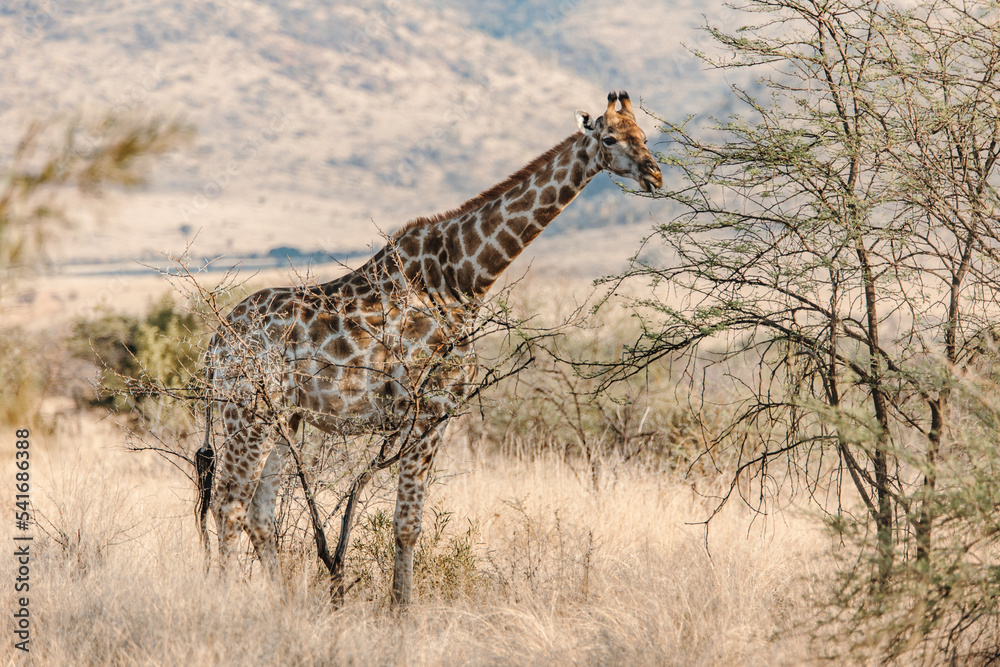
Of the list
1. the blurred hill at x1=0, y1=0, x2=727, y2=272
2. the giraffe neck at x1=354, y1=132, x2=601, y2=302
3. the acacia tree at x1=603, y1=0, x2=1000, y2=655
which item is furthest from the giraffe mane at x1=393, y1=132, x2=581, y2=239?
the blurred hill at x1=0, y1=0, x2=727, y2=272

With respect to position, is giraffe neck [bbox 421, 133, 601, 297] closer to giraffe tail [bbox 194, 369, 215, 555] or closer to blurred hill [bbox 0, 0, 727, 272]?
giraffe tail [bbox 194, 369, 215, 555]

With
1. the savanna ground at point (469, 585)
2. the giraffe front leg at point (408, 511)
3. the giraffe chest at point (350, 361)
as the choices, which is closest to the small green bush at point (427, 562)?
the savanna ground at point (469, 585)

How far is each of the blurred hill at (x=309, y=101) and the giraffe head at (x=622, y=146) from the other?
245ft

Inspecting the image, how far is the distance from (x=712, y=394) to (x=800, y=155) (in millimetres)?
7190

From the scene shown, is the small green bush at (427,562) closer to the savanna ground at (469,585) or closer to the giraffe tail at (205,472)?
the savanna ground at (469,585)

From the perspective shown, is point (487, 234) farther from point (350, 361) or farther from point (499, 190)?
point (350, 361)

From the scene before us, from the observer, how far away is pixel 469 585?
19.1ft

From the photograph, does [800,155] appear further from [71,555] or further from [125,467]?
[125,467]

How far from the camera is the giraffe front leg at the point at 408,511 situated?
5.61 meters

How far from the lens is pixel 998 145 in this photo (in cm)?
522

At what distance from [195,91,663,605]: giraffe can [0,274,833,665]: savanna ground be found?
0.38 metres

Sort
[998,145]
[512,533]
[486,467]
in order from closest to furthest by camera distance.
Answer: [998,145] < [512,533] < [486,467]

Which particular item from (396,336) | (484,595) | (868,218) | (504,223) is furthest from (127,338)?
(868,218)

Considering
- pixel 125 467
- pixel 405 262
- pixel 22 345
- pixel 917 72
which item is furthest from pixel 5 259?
pixel 22 345
